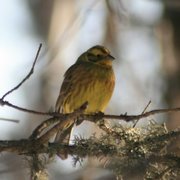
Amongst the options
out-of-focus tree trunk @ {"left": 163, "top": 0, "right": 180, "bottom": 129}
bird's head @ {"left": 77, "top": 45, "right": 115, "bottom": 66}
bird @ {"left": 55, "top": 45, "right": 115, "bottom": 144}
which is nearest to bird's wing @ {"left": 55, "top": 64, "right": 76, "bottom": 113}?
bird @ {"left": 55, "top": 45, "right": 115, "bottom": 144}

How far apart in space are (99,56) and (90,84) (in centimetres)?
50

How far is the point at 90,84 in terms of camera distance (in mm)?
6551

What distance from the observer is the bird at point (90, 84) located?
6.38m

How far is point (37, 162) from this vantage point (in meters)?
4.38

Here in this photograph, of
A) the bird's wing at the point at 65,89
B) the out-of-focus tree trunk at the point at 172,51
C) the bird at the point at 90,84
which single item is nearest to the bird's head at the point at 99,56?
A: the bird at the point at 90,84

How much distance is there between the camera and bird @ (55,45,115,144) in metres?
6.38

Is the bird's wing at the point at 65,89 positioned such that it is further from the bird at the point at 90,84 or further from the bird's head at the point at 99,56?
the bird's head at the point at 99,56

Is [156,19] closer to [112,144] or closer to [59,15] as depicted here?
[59,15]

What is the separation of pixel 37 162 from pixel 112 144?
1.58 feet

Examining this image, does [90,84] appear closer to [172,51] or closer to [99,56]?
[99,56]

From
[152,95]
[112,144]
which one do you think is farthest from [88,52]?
[152,95]

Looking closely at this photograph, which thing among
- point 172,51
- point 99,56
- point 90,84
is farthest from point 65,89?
point 172,51

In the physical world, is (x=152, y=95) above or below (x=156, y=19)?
below

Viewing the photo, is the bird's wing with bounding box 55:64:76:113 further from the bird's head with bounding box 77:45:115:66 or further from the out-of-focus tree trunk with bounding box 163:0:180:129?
the out-of-focus tree trunk with bounding box 163:0:180:129
